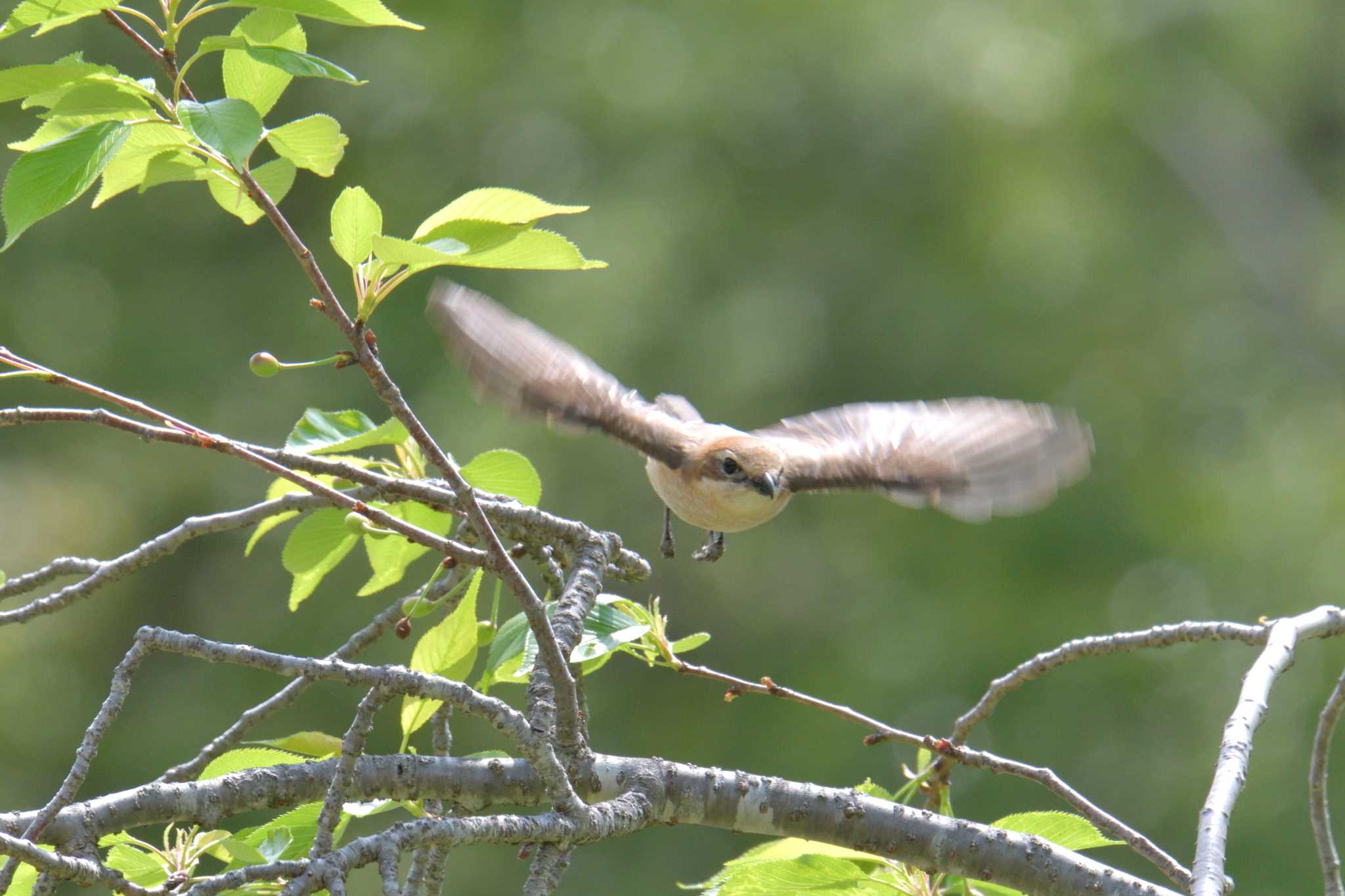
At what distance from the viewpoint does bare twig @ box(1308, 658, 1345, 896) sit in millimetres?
2322

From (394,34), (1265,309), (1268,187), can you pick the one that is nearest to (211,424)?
(394,34)

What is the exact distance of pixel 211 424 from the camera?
9.08 m

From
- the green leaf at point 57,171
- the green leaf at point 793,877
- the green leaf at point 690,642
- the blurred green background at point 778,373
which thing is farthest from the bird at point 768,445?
the blurred green background at point 778,373

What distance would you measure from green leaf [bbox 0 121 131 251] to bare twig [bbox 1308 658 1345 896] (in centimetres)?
194

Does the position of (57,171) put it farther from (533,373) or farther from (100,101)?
(533,373)

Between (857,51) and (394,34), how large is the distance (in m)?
3.60

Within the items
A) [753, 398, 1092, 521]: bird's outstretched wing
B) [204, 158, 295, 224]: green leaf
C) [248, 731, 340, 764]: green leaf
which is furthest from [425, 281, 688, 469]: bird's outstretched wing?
[248, 731, 340, 764]: green leaf

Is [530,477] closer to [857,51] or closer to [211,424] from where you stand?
[211,424]

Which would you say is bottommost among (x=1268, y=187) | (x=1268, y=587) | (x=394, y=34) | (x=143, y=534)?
(x=143, y=534)

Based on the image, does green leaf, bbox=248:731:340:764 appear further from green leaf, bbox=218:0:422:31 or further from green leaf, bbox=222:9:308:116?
green leaf, bbox=218:0:422:31

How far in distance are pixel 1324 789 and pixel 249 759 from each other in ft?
5.78

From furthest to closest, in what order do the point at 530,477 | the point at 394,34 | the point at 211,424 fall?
1. the point at 394,34
2. the point at 211,424
3. the point at 530,477

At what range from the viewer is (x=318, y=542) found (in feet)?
7.91

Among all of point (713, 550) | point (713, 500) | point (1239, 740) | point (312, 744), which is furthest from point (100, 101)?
point (713, 550)
